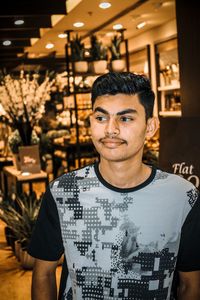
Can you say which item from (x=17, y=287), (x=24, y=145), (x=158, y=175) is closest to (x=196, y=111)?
(x=158, y=175)

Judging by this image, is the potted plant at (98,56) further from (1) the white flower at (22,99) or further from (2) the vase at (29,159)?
(2) the vase at (29,159)

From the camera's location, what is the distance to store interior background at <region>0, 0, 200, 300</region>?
9.69ft

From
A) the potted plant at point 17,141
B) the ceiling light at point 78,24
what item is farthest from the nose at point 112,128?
the ceiling light at point 78,24

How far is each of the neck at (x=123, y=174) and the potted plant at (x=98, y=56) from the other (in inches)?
221

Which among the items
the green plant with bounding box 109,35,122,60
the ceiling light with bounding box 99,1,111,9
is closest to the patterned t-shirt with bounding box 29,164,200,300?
the ceiling light with bounding box 99,1,111,9

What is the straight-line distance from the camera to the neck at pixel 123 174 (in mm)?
1390

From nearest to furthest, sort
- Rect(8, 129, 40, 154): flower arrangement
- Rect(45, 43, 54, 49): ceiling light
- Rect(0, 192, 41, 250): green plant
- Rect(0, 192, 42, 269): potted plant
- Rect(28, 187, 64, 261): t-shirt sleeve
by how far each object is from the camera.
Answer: Rect(28, 187, 64, 261): t-shirt sleeve < Rect(0, 192, 42, 269): potted plant < Rect(0, 192, 41, 250): green plant < Rect(8, 129, 40, 154): flower arrangement < Rect(45, 43, 54, 49): ceiling light

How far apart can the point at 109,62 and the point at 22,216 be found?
360cm

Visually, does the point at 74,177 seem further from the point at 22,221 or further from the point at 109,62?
the point at 109,62

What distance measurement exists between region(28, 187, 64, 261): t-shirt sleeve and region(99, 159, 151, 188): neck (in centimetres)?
19

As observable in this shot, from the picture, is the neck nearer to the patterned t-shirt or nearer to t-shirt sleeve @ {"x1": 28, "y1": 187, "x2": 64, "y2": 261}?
the patterned t-shirt

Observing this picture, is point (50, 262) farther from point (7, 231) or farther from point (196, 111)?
point (7, 231)

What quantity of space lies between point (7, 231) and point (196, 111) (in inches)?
104

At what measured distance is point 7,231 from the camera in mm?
4863
